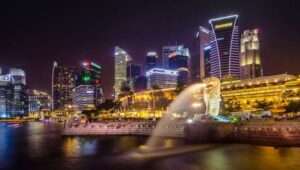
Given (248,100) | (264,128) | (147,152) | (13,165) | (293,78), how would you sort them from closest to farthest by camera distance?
(13,165), (147,152), (264,128), (293,78), (248,100)


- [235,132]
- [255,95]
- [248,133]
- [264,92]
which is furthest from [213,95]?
[255,95]

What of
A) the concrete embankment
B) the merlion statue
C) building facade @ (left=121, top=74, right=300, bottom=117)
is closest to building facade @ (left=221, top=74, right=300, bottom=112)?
building facade @ (left=121, top=74, right=300, bottom=117)

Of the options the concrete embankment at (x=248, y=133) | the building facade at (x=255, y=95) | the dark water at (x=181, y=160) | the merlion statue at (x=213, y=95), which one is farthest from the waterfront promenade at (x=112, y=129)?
the building facade at (x=255, y=95)

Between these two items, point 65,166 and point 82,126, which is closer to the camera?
point 65,166

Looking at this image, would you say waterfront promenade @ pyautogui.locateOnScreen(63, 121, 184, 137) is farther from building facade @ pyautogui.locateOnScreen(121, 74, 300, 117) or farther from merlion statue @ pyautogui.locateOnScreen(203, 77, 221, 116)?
building facade @ pyautogui.locateOnScreen(121, 74, 300, 117)

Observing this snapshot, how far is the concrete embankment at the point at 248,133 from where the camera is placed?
147ft

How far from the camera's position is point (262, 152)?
41312 mm

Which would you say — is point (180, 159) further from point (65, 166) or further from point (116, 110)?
point (116, 110)

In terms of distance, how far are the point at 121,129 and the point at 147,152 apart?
31383mm

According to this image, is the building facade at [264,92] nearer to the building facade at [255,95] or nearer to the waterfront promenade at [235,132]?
the building facade at [255,95]

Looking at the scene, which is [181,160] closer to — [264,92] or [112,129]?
[112,129]

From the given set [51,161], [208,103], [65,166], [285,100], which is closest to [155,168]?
[65,166]

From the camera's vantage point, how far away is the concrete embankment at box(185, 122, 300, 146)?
44.8 m

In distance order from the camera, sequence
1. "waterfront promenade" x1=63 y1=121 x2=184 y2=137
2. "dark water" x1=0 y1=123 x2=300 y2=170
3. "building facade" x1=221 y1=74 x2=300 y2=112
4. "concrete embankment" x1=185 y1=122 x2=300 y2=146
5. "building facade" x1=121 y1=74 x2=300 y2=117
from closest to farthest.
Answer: "dark water" x1=0 y1=123 x2=300 y2=170 → "concrete embankment" x1=185 y1=122 x2=300 y2=146 → "waterfront promenade" x1=63 y1=121 x2=184 y2=137 → "building facade" x1=121 y1=74 x2=300 y2=117 → "building facade" x1=221 y1=74 x2=300 y2=112
